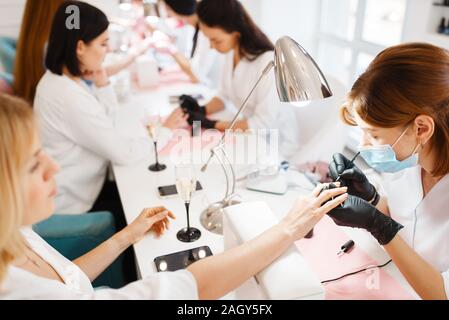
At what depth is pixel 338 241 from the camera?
3.83ft

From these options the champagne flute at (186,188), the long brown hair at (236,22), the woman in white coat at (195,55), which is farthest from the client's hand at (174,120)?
the woman in white coat at (195,55)

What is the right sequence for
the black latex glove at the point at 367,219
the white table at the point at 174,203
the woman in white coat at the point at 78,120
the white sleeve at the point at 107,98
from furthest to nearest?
the white sleeve at the point at 107,98
the woman in white coat at the point at 78,120
the white table at the point at 174,203
the black latex glove at the point at 367,219

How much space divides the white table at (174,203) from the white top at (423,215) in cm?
9

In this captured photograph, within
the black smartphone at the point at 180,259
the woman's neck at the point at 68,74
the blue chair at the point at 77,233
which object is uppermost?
the woman's neck at the point at 68,74

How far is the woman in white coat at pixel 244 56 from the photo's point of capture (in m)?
1.92

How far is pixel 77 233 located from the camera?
137 centimetres

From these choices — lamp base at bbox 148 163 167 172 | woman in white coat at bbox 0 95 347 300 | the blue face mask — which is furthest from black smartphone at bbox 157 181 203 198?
the blue face mask

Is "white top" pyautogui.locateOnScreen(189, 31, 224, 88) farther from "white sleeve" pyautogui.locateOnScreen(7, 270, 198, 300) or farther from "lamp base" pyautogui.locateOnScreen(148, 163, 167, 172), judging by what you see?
"white sleeve" pyautogui.locateOnScreen(7, 270, 198, 300)

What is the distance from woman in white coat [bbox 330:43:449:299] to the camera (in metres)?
0.95

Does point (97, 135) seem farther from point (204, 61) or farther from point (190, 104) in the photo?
point (204, 61)

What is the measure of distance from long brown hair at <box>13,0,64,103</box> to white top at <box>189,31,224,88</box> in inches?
45.9

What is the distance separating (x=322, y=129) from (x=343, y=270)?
Result: 951 millimetres

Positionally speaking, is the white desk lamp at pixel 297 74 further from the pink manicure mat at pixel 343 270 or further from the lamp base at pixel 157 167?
the lamp base at pixel 157 167

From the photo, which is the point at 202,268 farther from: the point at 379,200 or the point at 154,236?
the point at 379,200
